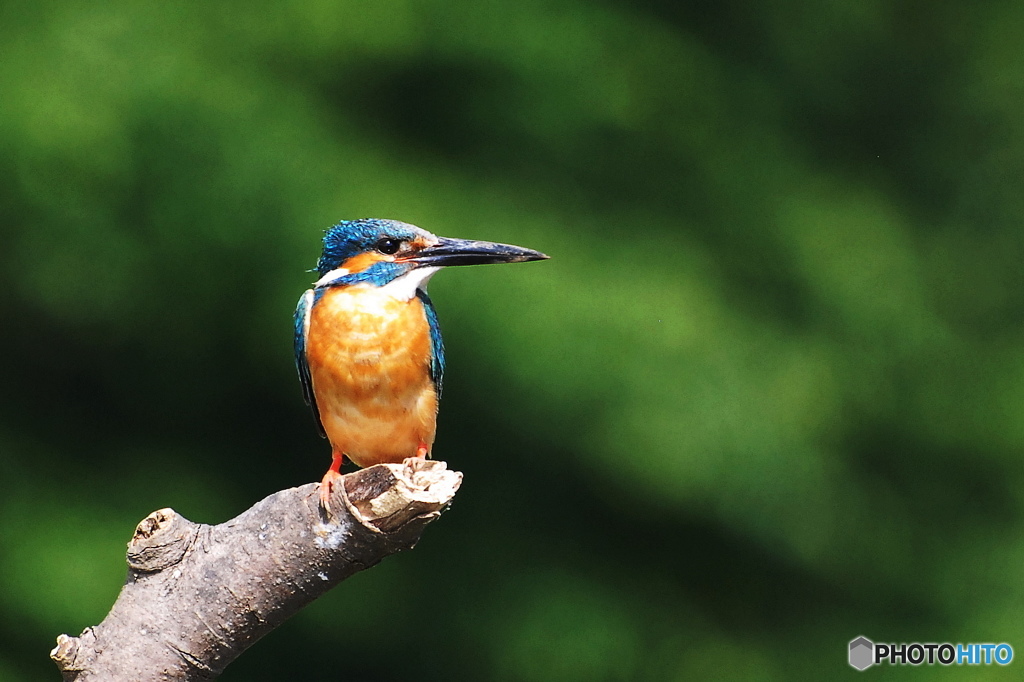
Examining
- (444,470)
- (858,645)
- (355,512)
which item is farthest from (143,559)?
(858,645)

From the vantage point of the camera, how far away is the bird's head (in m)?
2.55

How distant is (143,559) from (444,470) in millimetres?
528

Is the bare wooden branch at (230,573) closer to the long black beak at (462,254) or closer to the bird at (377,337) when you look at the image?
the bird at (377,337)

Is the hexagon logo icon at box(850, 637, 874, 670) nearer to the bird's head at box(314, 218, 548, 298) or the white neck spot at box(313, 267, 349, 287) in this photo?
the bird's head at box(314, 218, 548, 298)

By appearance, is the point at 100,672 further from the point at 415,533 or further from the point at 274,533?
the point at 415,533

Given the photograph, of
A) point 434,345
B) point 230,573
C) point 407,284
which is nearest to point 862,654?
point 434,345

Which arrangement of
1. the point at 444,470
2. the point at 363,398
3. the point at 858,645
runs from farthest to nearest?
1. the point at 858,645
2. the point at 363,398
3. the point at 444,470

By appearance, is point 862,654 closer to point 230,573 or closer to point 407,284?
point 407,284

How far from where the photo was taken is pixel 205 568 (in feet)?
6.19

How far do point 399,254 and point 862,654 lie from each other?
2.45 metres

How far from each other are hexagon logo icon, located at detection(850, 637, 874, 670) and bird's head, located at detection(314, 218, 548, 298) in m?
2.25

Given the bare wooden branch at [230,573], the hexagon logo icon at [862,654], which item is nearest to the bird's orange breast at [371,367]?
the bare wooden branch at [230,573]

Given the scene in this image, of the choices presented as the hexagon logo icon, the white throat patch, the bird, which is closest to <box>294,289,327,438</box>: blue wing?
the bird

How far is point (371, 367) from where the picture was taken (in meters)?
2.45
